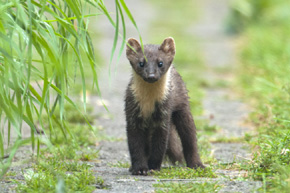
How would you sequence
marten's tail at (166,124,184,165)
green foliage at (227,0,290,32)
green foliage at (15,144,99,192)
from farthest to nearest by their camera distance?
green foliage at (227,0,290,32)
marten's tail at (166,124,184,165)
green foliage at (15,144,99,192)

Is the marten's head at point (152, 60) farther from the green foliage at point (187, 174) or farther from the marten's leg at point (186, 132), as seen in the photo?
the green foliage at point (187, 174)

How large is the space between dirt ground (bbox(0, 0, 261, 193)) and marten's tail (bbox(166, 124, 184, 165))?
1.36 ft

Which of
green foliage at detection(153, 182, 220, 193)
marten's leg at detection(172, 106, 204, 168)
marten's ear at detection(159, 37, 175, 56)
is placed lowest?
green foliage at detection(153, 182, 220, 193)

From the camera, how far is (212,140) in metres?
6.95

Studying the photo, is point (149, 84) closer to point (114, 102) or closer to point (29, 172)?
point (29, 172)

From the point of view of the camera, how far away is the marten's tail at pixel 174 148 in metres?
6.05

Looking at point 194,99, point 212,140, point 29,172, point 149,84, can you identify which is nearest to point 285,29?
point 194,99

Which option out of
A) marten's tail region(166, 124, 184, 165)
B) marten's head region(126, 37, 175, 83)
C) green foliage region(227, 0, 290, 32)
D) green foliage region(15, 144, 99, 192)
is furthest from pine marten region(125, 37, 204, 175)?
green foliage region(227, 0, 290, 32)

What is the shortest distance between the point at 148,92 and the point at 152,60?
0.31 meters

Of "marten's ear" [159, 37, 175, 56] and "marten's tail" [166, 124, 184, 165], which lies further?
"marten's tail" [166, 124, 184, 165]

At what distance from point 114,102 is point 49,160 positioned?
13.3 feet

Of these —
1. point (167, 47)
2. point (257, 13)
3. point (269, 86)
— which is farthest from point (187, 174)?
point (257, 13)

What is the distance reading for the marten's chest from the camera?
5.52 meters

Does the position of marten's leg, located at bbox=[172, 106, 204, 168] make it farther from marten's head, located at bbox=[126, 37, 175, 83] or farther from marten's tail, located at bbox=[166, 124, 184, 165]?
marten's head, located at bbox=[126, 37, 175, 83]
